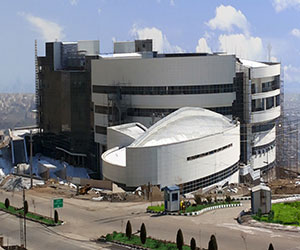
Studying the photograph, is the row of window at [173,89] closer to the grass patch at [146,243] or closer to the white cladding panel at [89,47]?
the white cladding panel at [89,47]

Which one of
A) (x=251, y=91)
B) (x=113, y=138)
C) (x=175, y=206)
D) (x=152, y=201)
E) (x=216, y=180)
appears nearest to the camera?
(x=175, y=206)

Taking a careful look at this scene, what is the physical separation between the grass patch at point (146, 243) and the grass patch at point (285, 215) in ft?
23.6

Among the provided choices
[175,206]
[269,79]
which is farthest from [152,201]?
[269,79]

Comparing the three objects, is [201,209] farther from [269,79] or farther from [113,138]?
[269,79]

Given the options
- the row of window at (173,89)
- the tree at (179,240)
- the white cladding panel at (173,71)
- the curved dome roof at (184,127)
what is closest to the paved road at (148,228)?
the tree at (179,240)

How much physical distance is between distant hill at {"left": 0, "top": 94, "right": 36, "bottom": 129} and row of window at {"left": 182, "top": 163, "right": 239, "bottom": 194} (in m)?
68.2

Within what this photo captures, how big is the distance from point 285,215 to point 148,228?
Result: 813 cm

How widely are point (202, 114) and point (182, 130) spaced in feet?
16.6

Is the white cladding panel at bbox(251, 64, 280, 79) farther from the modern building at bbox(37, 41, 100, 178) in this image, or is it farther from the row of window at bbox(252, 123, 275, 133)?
the modern building at bbox(37, 41, 100, 178)

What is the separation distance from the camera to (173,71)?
67.8 meters

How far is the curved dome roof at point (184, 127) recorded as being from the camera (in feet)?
186

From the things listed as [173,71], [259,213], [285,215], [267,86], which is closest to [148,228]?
[259,213]

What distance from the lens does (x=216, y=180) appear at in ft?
190

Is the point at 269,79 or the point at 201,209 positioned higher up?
the point at 269,79
